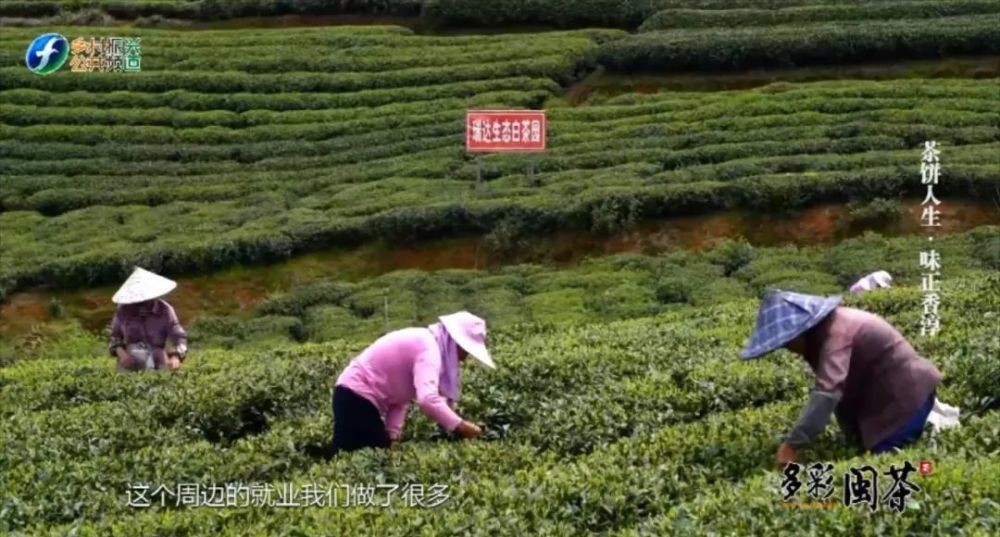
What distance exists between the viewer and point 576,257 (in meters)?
24.2

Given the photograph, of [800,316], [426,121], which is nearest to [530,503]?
[800,316]

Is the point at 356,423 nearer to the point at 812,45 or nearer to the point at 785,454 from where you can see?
the point at 785,454

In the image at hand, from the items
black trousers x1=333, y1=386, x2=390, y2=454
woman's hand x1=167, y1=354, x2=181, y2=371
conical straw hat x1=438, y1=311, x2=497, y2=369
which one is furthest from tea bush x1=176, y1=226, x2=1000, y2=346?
conical straw hat x1=438, y1=311, x2=497, y2=369

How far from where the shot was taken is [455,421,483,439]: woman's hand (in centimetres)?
816

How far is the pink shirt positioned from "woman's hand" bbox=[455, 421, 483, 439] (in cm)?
7

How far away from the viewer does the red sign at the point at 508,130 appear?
1016 inches

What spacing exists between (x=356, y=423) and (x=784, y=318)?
111 inches

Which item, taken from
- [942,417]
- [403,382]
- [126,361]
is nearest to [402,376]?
[403,382]

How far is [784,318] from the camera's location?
6.81 m

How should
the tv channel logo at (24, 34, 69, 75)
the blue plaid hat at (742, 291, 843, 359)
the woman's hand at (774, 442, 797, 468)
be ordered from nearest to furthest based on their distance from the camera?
the blue plaid hat at (742, 291, 843, 359) < the woman's hand at (774, 442, 797, 468) < the tv channel logo at (24, 34, 69, 75)

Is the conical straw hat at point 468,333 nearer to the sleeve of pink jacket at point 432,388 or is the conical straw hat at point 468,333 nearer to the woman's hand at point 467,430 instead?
the sleeve of pink jacket at point 432,388

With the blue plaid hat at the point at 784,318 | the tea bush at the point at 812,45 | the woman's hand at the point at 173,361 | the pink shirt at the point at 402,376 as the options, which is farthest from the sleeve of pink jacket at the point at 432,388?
the tea bush at the point at 812,45

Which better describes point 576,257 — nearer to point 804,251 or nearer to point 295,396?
point 804,251

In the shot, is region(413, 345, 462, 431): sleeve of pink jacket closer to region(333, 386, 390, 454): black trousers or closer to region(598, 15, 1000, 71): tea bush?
region(333, 386, 390, 454): black trousers
